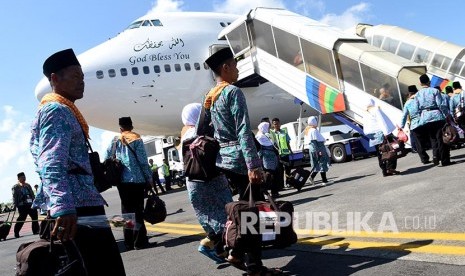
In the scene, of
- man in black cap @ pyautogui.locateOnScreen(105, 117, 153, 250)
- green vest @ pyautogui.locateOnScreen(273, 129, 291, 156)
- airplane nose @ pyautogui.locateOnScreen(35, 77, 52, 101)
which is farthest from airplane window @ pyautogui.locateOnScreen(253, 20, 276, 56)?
man in black cap @ pyautogui.locateOnScreen(105, 117, 153, 250)

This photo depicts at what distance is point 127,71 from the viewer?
14.9 m

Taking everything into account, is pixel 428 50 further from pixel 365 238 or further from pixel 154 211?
pixel 154 211

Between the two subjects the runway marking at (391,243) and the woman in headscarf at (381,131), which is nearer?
the runway marking at (391,243)

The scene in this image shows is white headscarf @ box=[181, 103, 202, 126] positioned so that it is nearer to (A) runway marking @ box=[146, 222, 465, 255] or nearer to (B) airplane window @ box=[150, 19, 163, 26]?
(A) runway marking @ box=[146, 222, 465, 255]

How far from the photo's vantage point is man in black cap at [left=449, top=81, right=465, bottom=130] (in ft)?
33.4

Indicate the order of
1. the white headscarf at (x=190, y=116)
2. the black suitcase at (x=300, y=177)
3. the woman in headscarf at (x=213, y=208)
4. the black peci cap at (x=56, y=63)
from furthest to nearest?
the black suitcase at (x=300, y=177) < the white headscarf at (x=190, y=116) < the woman in headscarf at (x=213, y=208) < the black peci cap at (x=56, y=63)

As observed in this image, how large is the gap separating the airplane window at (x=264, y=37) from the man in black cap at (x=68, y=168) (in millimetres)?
11639

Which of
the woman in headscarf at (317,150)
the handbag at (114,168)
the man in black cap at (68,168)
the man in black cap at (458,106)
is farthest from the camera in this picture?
the man in black cap at (458,106)

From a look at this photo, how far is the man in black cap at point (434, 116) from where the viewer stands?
7699 mm

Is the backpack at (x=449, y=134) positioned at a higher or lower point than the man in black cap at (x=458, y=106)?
lower

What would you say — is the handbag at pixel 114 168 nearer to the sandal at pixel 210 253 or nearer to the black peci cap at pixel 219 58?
the sandal at pixel 210 253

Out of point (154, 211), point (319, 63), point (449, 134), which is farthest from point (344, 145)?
point (154, 211)

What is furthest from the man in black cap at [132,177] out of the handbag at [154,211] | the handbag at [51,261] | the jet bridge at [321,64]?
the jet bridge at [321,64]

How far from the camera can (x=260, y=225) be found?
10.5 ft
